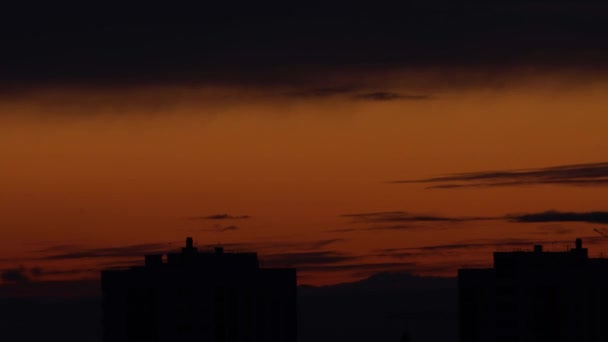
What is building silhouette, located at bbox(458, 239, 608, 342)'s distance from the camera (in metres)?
184

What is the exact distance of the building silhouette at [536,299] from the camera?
184000mm

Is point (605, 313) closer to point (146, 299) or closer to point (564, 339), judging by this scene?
point (564, 339)

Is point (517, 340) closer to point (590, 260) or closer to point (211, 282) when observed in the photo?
point (590, 260)

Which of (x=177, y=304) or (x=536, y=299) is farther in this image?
(x=177, y=304)

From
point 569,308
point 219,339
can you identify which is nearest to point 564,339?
point 569,308

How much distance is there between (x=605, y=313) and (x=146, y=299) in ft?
149

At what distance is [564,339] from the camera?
182m

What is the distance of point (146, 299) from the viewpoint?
19525 centimetres

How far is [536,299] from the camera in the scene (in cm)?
18712

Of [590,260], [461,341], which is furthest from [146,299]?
[590,260]

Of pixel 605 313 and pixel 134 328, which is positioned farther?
pixel 134 328

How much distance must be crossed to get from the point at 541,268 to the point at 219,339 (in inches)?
1266

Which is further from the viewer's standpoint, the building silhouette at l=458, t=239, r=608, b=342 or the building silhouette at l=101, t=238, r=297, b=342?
the building silhouette at l=101, t=238, r=297, b=342

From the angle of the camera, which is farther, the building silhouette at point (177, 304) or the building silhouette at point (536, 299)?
the building silhouette at point (177, 304)
